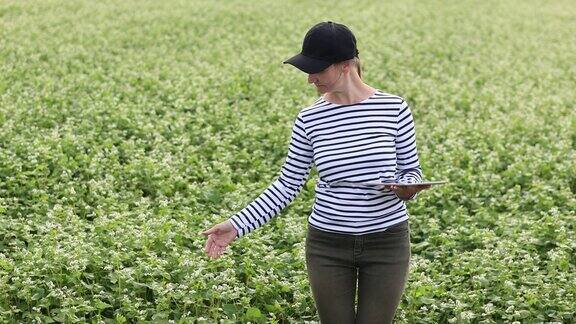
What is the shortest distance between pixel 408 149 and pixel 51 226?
14.6 feet

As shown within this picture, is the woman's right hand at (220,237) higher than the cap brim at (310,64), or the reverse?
the cap brim at (310,64)

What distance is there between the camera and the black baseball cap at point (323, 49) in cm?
452

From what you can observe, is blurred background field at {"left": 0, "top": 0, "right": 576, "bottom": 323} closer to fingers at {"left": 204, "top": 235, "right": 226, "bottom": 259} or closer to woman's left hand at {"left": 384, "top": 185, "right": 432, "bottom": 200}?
fingers at {"left": 204, "top": 235, "right": 226, "bottom": 259}

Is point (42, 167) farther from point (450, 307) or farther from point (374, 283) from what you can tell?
point (374, 283)

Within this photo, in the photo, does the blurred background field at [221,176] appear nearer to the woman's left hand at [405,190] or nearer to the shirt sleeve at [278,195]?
the shirt sleeve at [278,195]

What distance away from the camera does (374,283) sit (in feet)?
15.5

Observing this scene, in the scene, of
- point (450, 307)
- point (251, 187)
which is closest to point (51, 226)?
point (251, 187)

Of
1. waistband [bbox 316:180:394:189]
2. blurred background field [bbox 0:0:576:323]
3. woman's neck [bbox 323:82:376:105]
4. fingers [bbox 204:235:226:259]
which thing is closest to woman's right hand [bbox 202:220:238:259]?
fingers [bbox 204:235:226:259]

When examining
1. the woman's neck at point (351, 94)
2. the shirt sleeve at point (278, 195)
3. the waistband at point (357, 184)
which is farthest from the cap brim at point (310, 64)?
the waistband at point (357, 184)

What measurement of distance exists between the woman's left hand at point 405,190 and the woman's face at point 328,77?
631 mm

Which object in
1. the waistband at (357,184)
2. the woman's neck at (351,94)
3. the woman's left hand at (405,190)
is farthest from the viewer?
the woman's neck at (351,94)

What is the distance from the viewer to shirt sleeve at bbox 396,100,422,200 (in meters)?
4.72

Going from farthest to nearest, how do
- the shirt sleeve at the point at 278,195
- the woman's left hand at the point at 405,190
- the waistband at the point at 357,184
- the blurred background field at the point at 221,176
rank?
the blurred background field at the point at 221,176
the shirt sleeve at the point at 278,195
the waistband at the point at 357,184
the woman's left hand at the point at 405,190

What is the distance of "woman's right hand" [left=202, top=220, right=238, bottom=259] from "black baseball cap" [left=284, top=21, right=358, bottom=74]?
1.04m
